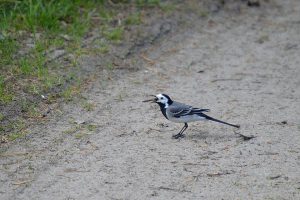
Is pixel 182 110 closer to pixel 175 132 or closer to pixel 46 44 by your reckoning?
pixel 175 132

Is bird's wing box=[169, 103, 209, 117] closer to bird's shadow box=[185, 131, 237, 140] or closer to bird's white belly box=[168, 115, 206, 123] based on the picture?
bird's white belly box=[168, 115, 206, 123]

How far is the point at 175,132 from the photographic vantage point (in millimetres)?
8523

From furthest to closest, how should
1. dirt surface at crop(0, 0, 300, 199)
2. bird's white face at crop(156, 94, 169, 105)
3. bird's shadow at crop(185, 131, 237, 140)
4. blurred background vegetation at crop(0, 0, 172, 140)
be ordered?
blurred background vegetation at crop(0, 0, 172, 140), bird's white face at crop(156, 94, 169, 105), bird's shadow at crop(185, 131, 237, 140), dirt surface at crop(0, 0, 300, 199)

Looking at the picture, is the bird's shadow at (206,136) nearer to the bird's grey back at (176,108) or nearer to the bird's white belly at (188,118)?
the bird's white belly at (188,118)

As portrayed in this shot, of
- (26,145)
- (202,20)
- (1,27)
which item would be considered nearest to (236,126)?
(26,145)

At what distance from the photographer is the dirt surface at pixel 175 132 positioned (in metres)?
6.75

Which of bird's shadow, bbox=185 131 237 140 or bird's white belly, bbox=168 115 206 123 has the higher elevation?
bird's white belly, bbox=168 115 206 123

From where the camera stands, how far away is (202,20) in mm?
13070

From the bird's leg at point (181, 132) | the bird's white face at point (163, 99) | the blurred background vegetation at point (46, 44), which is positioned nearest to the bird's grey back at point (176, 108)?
the bird's white face at point (163, 99)

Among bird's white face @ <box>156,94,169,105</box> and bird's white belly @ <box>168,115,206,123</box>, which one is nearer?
bird's white belly @ <box>168,115,206,123</box>

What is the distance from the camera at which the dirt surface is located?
6746mm

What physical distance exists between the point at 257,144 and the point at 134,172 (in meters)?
1.61

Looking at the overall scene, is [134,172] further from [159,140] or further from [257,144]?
[257,144]

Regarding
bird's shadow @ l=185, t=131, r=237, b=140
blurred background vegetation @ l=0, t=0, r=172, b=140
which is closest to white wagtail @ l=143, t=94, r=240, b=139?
bird's shadow @ l=185, t=131, r=237, b=140
